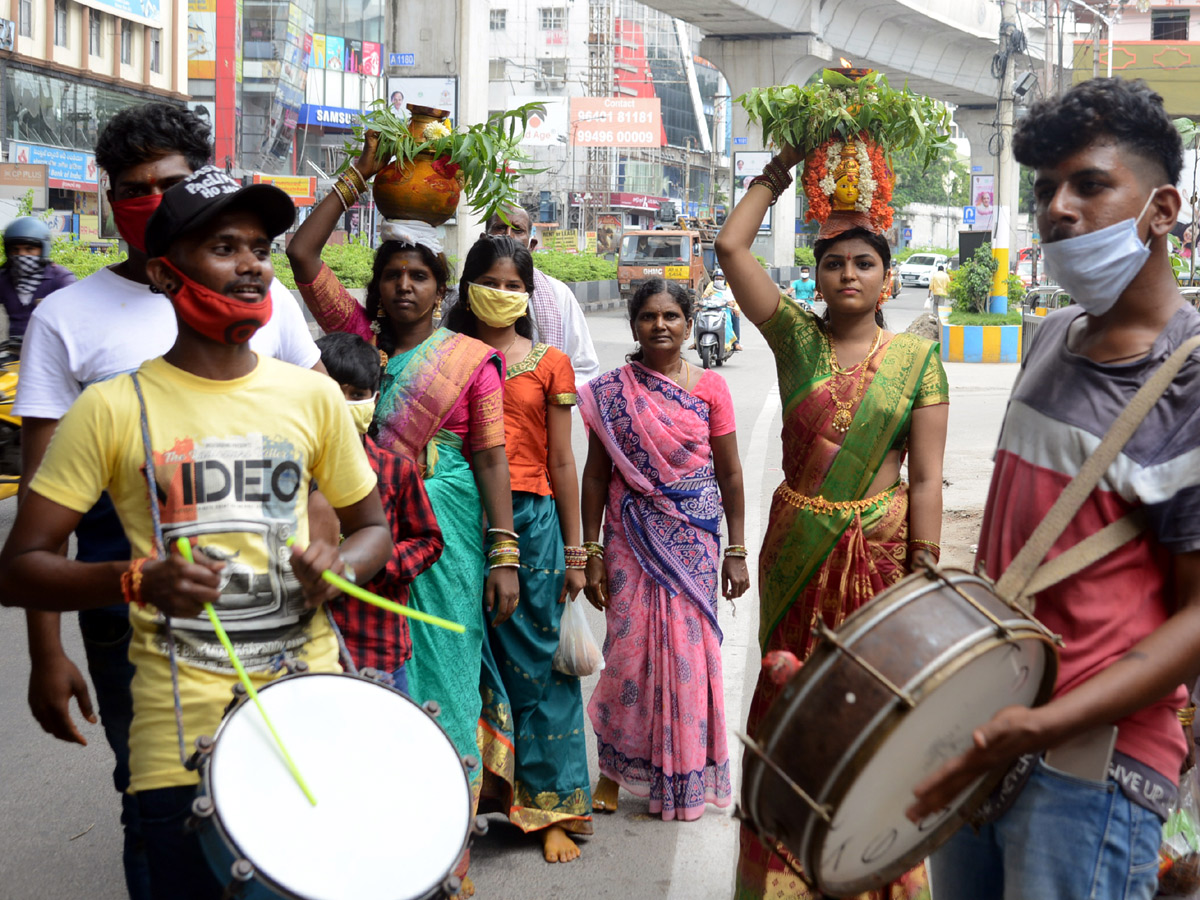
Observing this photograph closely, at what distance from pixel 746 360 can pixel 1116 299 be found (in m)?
22.1

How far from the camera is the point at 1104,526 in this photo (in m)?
2.25

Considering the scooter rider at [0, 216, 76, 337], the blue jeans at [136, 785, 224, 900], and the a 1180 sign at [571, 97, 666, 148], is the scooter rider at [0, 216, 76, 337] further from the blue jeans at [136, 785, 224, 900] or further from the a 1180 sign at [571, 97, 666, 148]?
the a 1180 sign at [571, 97, 666, 148]

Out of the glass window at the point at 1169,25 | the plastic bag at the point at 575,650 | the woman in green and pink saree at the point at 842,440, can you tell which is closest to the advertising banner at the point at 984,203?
the plastic bag at the point at 575,650

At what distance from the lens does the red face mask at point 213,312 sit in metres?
2.45

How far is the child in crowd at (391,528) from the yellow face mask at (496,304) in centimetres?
72

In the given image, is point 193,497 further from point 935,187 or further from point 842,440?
point 935,187

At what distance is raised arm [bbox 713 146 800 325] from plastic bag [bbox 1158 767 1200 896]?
5.64ft

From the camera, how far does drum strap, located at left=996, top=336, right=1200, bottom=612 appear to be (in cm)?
219

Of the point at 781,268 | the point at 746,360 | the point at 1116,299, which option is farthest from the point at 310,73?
the point at 1116,299

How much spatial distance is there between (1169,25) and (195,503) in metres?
64.0

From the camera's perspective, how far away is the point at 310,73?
172 feet

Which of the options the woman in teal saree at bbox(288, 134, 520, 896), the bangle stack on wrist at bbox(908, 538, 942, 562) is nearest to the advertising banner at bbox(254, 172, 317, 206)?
the woman in teal saree at bbox(288, 134, 520, 896)

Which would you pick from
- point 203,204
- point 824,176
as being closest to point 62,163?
point 824,176

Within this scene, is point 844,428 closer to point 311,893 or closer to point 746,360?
point 311,893
